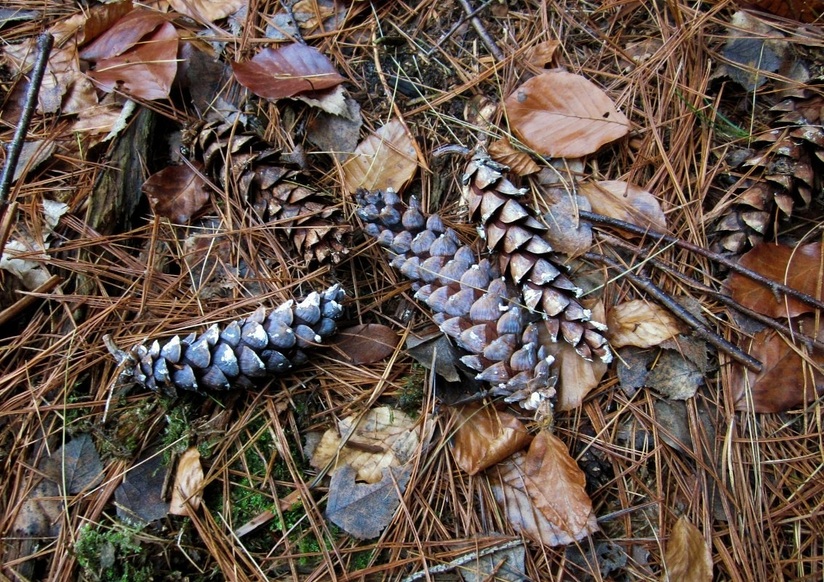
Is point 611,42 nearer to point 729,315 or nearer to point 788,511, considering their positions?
point 729,315

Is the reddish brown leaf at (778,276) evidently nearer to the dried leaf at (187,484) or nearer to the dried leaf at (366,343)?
the dried leaf at (366,343)

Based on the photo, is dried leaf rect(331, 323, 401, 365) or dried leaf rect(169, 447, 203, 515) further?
dried leaf rect(331, 323, 401, 365)

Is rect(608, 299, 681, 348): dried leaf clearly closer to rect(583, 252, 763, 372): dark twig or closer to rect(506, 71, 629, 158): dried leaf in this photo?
rect(583, 252, 763, 372): dark twig

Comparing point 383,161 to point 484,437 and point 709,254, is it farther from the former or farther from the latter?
point 709,254

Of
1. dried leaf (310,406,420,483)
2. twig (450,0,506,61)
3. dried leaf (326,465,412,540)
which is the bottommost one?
dried leaf (326,465,412,540)

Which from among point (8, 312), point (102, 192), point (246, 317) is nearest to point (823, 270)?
point (246, 317)

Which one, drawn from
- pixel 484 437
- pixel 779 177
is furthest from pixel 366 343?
pixel 779 177

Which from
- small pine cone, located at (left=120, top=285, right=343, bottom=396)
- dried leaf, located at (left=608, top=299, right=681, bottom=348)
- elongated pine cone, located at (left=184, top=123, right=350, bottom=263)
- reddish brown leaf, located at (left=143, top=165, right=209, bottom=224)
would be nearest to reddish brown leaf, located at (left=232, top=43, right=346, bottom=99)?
elongated pine cone, located at (left=184, top=123, right=350, bottom=263)

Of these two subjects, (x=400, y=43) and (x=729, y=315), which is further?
(x=400, y=43)
